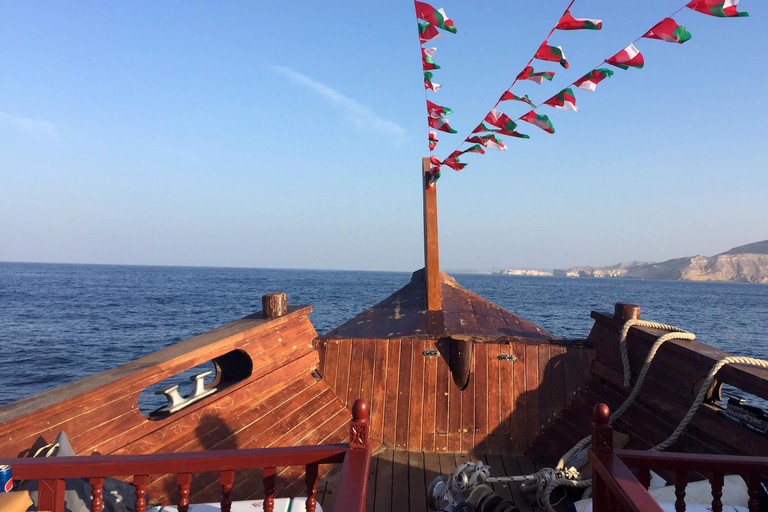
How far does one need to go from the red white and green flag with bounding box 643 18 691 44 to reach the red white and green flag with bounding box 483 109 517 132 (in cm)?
189

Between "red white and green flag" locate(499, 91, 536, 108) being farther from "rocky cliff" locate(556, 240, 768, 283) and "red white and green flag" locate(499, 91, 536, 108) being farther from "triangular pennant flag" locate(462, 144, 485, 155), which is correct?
"rocky cliff" locate(556, 240, 768, 283)

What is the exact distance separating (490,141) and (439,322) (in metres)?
2.89

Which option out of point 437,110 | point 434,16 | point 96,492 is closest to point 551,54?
point 434,16

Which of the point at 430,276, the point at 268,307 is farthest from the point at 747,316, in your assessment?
the point at 268,307

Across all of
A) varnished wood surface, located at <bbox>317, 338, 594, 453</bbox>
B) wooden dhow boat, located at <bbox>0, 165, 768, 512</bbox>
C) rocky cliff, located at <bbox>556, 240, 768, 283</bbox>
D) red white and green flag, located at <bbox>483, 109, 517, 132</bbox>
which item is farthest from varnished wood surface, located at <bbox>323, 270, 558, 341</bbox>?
rocky cliff, located at <bbox>556, 240, 768, 283</bbox>

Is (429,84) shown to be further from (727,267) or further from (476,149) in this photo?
(727,267)

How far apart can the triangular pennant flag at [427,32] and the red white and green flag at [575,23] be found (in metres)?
1.55

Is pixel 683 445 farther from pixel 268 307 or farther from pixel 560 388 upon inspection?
pixel 268 307

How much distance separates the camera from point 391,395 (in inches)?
213

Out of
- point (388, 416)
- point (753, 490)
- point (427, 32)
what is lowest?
point (388, 416)

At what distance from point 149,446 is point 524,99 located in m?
5.43

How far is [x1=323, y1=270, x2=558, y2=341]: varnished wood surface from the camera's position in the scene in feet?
21.4

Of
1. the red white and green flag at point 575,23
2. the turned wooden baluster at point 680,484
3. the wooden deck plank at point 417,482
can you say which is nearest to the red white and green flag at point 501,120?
the red white and green flag at point 575,23

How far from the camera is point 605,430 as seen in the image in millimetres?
2205
